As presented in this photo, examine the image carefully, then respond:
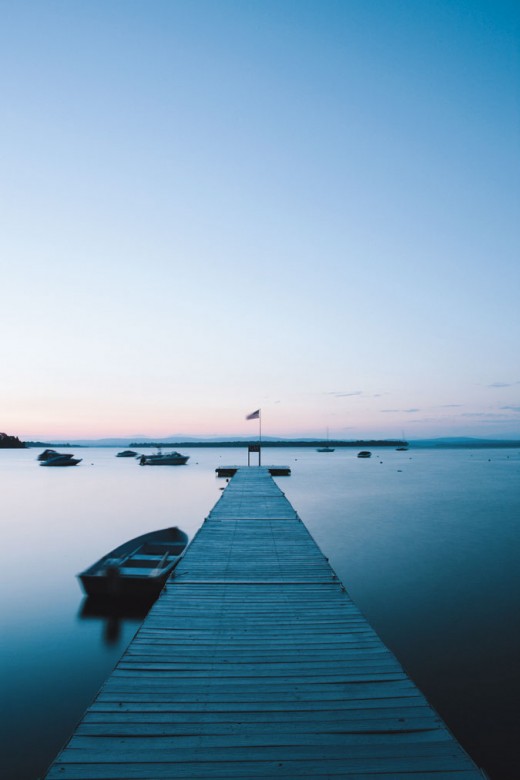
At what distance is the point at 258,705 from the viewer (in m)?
5.00

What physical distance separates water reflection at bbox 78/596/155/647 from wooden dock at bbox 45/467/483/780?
4.38m

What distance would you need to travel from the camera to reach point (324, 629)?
23.7 ft

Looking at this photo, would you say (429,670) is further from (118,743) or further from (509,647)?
(118,743)

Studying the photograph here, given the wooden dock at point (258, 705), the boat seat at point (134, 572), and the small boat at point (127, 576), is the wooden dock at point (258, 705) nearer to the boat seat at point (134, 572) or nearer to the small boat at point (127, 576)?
the small boat at point (127, 576)

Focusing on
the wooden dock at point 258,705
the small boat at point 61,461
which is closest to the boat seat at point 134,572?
the wooden dock at point 258,705

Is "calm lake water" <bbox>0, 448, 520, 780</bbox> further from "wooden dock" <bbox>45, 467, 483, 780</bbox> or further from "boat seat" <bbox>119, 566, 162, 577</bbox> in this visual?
"wooden dock" <bbox>45, 467, 483, 780</bbox>

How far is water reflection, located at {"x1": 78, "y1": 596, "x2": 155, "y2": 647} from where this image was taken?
1196cm

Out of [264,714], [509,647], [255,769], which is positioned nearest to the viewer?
[255,769]

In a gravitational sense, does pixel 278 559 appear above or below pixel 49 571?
above

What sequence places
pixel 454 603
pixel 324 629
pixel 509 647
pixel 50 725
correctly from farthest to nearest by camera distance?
pixel 454 603, pixel 509 647, pixel 50 725, pixel 324 629

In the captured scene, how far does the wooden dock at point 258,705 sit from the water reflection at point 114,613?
4.38 m

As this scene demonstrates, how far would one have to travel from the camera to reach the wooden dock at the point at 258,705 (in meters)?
4.08

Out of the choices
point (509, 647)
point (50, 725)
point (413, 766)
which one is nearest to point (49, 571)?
point (50, 725)

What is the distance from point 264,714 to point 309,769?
87cm
